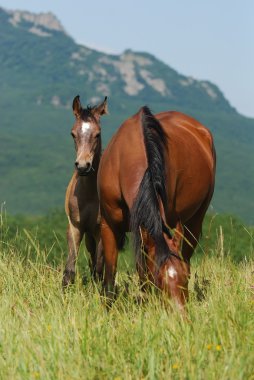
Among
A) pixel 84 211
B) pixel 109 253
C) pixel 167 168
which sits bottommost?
pixel 84 211

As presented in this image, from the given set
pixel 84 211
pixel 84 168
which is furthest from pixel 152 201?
pixel 84 211

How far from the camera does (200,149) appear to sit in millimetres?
7953

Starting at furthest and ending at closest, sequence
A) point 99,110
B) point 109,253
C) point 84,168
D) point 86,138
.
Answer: point 99,110
point 86,138
point 84,168
point 109,253

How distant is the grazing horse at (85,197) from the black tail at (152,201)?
145cm

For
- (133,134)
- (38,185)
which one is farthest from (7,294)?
(38,185)

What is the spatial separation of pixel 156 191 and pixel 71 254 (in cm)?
267

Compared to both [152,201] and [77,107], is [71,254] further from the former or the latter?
[152,201]

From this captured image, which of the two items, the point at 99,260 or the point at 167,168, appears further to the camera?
the point at 99,260

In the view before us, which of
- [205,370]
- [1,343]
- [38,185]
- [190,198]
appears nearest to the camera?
[205,370]

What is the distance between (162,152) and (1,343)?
2253 millimetres

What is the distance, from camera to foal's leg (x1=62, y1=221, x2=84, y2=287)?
791 cm

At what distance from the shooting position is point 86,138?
309 inches

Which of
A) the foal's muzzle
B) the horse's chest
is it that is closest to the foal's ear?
the foal's muzzle

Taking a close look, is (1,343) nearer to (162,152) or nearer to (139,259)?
(139,259)
